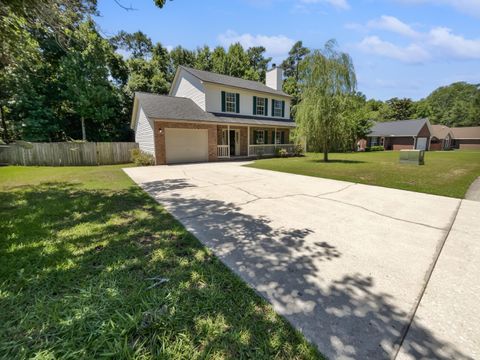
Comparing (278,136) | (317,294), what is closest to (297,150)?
(278,136)

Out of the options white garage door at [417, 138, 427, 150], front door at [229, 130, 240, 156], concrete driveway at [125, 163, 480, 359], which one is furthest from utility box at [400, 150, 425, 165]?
white garage door at [417, 138, 427, 150]

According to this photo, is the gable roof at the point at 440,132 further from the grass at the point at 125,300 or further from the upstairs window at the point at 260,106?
the grass at the point at 125,300

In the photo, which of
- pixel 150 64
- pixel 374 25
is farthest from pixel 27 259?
pixel 150 64

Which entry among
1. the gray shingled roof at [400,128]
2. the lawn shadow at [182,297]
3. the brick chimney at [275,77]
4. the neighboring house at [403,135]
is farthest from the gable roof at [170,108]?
the gray shingled roof at [400,128]

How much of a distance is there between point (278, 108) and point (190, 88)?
8195 mm

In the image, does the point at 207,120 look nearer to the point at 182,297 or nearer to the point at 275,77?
the point at 275,77

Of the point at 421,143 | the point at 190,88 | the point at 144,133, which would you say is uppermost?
the point at 190,88

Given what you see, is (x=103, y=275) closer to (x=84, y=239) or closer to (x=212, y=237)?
(x=84, y=239)

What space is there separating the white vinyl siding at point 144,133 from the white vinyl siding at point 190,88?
4.21 metres

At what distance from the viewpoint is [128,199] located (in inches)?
236

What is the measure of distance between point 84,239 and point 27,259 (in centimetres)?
71

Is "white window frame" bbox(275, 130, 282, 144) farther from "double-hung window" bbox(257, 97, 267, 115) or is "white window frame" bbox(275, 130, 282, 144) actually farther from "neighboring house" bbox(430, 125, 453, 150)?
"neighboring house" bbox(430, 125, 453, 150)

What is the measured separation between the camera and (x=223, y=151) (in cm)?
1744

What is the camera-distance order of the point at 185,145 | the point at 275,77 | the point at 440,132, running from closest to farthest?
1. the point at 185,145
2. the point at 275,77
3. the point at 440,132
